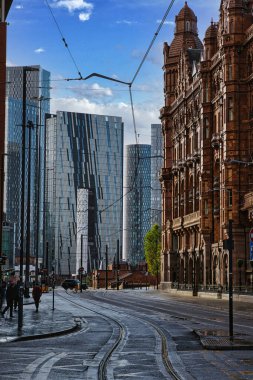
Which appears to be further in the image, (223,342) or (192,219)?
(192,219)

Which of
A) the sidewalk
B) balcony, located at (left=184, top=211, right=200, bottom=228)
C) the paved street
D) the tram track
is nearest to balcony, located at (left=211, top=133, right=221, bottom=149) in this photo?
balcony, located at (left=184, top=211, right=200, bottom=228)

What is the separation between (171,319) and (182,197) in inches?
2895

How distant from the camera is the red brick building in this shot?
82.2 metres

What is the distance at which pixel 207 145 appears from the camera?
9338 cm

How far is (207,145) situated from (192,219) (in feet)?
38.6

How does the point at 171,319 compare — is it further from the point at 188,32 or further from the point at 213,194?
the point at 188,32

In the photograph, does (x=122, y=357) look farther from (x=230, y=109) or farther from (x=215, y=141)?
(x=215, y=141)

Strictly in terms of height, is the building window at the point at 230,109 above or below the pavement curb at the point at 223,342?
above

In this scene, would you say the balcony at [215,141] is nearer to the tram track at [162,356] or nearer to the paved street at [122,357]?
the tram track at [162,356]

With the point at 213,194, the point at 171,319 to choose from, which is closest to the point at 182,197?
the point at 213,194

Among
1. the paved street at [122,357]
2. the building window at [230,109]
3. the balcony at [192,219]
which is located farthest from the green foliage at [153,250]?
the paved street at [122,357]

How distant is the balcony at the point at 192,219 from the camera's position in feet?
320

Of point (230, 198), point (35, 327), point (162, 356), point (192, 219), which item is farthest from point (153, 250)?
point (162, 356)

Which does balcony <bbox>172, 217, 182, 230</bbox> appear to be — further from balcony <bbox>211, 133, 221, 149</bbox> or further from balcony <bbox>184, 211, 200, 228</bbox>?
balcony <bbox>211, 133, 221, 149</bbox>
